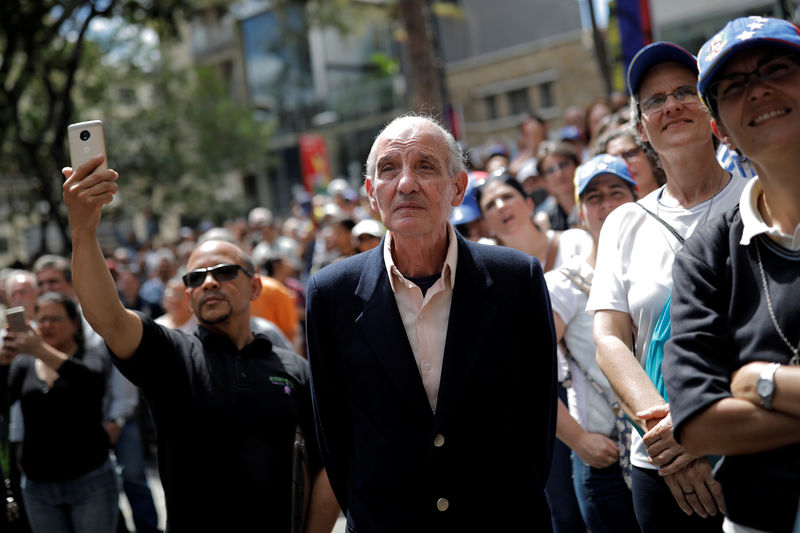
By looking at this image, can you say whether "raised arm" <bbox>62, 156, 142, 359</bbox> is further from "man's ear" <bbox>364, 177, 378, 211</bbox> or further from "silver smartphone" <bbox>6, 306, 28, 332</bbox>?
"silver smartphone" <bbox>6, 306, 28, 332</bbox>

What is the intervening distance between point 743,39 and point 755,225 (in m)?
0.45

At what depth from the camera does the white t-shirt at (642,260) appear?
279 cm

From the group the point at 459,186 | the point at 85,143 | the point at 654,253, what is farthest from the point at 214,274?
the point at 654,253

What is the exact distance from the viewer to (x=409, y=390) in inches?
106

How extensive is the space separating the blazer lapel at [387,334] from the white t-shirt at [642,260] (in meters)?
0.69

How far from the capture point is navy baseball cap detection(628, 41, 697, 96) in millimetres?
2949

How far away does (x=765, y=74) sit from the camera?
2.05 meters

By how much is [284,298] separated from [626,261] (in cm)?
457

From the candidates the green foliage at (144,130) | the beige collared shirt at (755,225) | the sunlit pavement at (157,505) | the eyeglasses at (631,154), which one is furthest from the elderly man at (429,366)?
the green foliage at (144,130)

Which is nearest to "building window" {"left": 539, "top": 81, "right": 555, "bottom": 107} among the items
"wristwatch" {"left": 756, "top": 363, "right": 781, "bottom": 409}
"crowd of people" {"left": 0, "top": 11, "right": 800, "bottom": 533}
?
"crowd of people" {"left": 0, "top": 11, "right": 800, "bottom": 533}

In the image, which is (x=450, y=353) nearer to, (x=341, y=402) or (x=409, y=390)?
(x=409, y=390)

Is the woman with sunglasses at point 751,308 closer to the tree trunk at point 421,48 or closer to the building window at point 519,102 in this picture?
the tree trunk at point 421,48

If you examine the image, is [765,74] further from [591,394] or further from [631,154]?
[631,154]

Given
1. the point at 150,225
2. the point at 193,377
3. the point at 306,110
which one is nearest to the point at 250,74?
the point at 306,110
